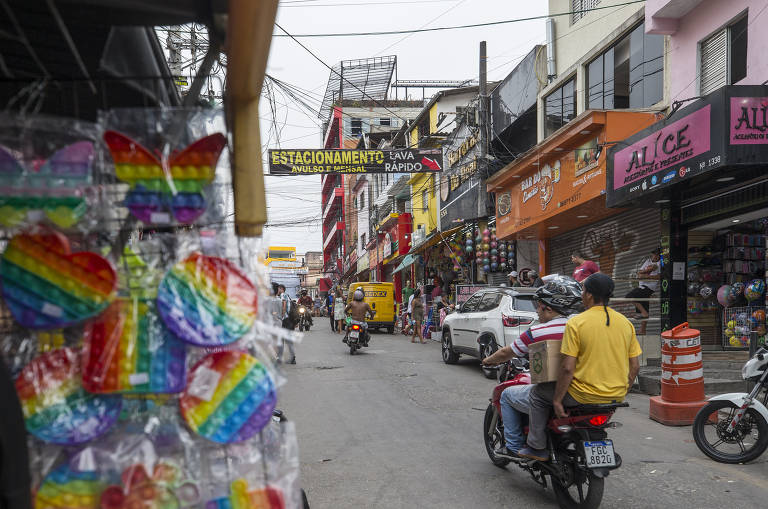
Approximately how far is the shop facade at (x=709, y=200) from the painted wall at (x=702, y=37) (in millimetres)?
1402

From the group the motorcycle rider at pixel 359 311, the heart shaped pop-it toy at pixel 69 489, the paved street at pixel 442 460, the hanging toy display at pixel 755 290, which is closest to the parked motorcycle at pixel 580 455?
the paved street at pixel 442 460

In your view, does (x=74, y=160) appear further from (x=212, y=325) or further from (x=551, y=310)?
(x=551, y=310)

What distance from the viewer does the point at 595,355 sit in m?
4.18

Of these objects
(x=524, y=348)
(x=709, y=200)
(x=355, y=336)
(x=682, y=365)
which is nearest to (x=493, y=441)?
(x=524, y=348)

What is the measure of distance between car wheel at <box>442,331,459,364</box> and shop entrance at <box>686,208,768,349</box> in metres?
4.85

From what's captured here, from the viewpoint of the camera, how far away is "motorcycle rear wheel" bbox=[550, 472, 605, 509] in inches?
160

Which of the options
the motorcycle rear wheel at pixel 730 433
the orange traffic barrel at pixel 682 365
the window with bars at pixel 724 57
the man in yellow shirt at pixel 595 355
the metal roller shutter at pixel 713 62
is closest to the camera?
the man in yellow shirt at pixel 595 355

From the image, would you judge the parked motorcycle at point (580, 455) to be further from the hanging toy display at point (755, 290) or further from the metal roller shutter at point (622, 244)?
the metal roller shutter at point (622, 244)

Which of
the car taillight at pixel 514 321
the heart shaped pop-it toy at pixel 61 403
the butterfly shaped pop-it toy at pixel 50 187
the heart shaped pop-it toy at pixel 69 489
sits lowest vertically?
the car taillight at pixel 514 321

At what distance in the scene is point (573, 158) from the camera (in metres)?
15.1

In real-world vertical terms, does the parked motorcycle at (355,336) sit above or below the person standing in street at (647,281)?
below

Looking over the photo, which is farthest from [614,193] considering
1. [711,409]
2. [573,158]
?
[711,409]

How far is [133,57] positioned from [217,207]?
4.14ft

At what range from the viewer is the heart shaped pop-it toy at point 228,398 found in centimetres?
197
